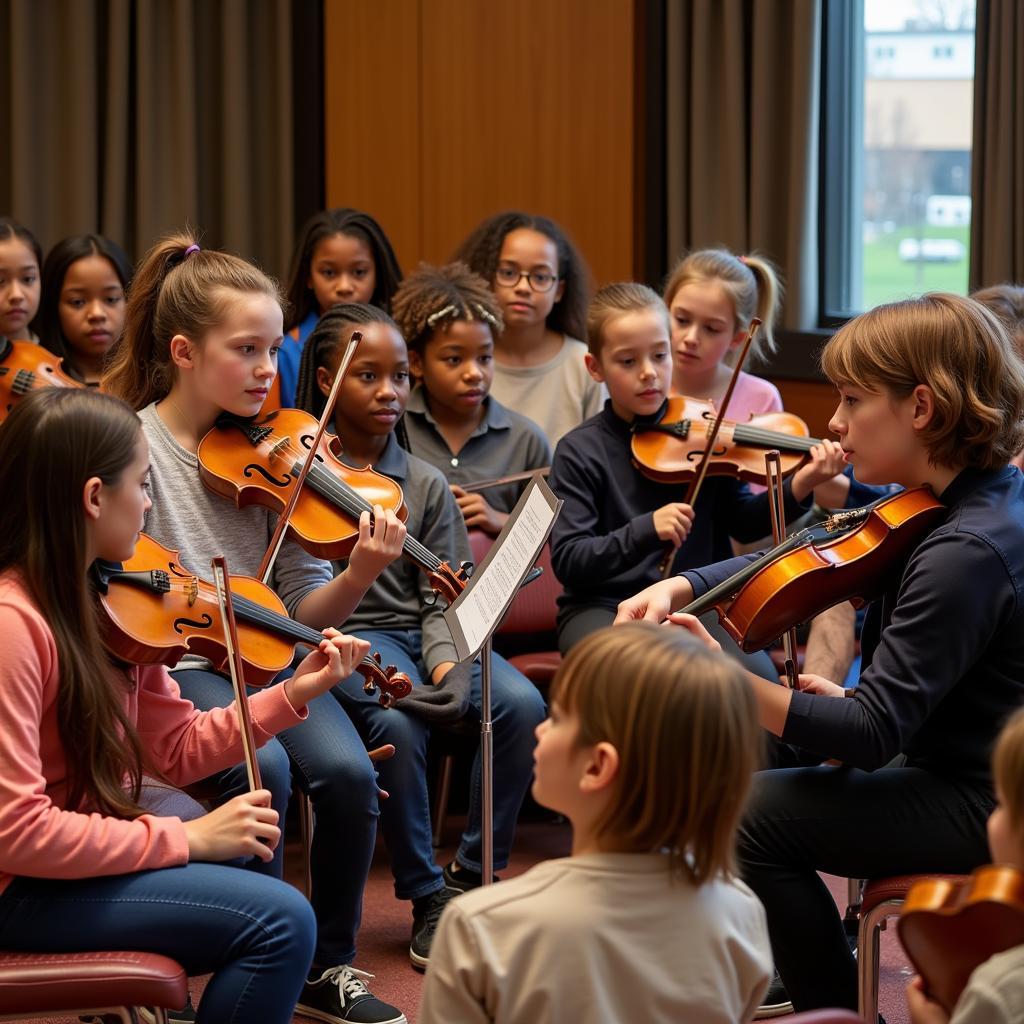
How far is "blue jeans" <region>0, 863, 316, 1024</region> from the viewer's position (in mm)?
1614

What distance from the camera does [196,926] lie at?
1642 mm

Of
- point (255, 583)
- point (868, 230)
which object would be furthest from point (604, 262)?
point (255, 583)

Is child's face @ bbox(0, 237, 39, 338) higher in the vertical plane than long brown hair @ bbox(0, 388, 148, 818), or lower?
higher

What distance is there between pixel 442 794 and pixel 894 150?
237cm

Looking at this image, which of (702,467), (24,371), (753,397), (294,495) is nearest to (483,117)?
(753,397)

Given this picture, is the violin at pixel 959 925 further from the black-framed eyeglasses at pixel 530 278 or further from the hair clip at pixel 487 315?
the black-framed eyeglasses at pixel 530 278

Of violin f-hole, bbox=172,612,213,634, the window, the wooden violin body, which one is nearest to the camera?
violin f-hole, bbox=172,612,213,634

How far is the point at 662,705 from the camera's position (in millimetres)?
1265

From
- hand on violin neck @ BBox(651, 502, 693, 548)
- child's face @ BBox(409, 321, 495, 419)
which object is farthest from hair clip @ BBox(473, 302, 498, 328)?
hand on violin neck @ BBox(651, 502, 693, 548)

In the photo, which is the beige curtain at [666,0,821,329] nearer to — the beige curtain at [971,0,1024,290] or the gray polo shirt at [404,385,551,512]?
the beige curtain at [971,0,1024,290]

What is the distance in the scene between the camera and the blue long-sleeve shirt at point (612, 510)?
2.80m

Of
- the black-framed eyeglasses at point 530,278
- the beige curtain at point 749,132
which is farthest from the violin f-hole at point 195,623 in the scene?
the beige curtain at point 749,132

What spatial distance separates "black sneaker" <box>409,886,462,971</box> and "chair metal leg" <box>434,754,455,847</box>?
0.49 meters

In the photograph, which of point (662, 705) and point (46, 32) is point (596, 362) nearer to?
point (662, 705)
